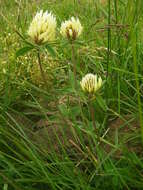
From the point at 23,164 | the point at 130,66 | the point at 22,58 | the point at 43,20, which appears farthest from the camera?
the point at 22,58

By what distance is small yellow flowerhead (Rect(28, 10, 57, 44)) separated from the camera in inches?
41.1

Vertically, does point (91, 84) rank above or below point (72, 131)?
above

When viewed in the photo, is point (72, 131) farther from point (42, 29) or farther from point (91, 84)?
point (42, 29)

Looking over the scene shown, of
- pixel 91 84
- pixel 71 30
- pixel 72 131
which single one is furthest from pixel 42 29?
pixel 72 131

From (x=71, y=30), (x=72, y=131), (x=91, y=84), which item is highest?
(x=71, y=30)

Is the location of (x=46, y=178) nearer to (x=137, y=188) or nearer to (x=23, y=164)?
(x=23, y=164)

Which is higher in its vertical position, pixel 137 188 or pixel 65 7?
pixel 65 7

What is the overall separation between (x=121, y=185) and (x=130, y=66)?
766mm

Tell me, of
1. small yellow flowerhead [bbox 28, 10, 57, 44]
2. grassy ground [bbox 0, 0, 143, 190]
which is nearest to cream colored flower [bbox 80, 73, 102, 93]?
grassy ground [bbox 0, 0, 143, 190]

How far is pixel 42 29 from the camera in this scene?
41.5 inches

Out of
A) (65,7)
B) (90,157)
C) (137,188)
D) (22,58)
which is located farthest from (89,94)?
(65,7)

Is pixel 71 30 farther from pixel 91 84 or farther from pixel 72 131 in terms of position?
pixel 72 131

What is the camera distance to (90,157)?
116 cm

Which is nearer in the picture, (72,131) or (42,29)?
(42,29)
